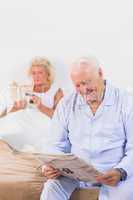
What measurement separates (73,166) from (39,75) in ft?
2.15

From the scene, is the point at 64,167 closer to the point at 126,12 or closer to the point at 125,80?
the point at 125,80

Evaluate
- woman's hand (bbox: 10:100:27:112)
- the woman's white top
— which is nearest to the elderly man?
the woman's white top

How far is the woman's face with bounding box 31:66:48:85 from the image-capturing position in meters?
2.24

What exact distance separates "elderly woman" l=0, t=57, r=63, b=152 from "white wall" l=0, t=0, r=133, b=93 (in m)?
0.07

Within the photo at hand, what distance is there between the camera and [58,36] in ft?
7.38

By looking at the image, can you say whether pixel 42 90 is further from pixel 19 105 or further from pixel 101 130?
pixel 101 130

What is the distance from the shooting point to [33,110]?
227cm

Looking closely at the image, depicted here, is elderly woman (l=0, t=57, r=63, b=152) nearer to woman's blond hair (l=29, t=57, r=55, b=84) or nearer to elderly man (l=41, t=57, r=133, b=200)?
woman's blond hair (l=29, t=57, r=55, b=84)

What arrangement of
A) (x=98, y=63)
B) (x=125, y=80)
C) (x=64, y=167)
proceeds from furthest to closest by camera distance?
1. (x=125, y=80)
2. (x=98, y=63)
3. (x=64, y=167)

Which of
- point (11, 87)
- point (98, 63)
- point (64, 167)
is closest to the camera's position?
point (64, 167)

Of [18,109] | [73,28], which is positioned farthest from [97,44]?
[18,109]

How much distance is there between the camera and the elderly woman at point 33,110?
2229 mm

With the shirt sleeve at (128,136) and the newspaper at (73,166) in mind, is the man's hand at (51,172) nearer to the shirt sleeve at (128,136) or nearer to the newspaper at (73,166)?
the newspaper at (73,166)

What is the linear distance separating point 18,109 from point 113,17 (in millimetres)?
733
